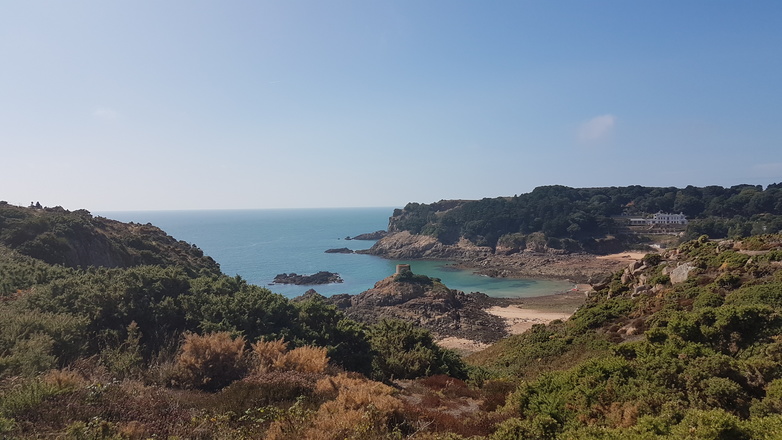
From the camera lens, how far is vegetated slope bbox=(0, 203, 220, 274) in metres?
27.9

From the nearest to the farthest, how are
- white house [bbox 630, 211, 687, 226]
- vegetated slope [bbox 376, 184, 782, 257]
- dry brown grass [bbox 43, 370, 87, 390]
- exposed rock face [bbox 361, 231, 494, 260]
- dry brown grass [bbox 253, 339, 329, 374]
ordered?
1. dry brown grass [bbox 43, 370, 87, 390]
2. dry brown grass [bbox 253, 339, 329, 374]
3. vegetated slope [bbox 376, 184, 782, 257]
4. white house [bbox 630, 211, 687, 226]
5. exposed rock face [bbox 361, 231, 494, 260]

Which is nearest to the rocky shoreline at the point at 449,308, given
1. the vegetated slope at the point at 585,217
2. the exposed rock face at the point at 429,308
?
the exposed rock face at the point at 429,308

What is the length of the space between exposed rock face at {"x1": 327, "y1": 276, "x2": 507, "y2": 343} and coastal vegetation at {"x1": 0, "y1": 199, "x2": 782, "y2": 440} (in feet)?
73.6

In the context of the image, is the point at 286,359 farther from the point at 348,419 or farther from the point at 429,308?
the point at 429,308

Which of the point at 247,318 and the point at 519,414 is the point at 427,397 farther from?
the point at 247,318

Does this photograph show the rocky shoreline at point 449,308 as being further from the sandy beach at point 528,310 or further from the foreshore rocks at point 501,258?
the foreshore rocks at point 501,258

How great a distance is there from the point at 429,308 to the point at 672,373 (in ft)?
132

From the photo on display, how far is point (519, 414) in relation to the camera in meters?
7.38

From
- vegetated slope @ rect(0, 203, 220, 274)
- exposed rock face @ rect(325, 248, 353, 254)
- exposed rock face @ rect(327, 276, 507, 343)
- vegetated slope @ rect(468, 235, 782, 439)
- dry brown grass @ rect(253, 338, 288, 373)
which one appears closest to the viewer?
vegetated slope @ rect(468, 235, 782, 439)

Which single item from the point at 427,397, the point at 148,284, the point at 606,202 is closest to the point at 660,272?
the point at 427,397

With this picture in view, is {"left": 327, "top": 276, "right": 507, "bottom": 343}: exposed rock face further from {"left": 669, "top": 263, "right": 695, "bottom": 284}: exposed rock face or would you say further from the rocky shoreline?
{"left": 669, "top": 263, "right": 695, "bottom": 284}: exposed rock face

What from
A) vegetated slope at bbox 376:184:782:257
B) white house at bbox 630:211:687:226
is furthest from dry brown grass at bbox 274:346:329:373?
white house at bbox 630:211:687:226

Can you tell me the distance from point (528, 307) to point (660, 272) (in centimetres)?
2582

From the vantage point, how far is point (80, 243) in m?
31.5
